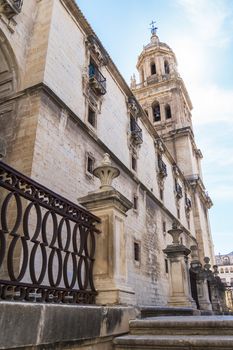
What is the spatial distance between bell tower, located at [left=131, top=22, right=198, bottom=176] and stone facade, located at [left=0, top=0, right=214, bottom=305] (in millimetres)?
8706

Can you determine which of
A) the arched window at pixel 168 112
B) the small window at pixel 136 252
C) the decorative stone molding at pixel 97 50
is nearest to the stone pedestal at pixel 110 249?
the small window at pixel 136 252

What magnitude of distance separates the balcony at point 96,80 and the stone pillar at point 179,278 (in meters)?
7.98

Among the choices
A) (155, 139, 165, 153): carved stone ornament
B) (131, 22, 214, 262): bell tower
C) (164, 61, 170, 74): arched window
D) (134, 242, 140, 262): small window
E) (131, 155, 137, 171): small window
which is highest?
(164, 61, 170, 74): arched window

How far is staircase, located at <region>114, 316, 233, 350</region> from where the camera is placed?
3.01 metres

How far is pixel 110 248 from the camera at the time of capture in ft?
13.4

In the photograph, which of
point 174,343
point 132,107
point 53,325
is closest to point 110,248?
point 174,343

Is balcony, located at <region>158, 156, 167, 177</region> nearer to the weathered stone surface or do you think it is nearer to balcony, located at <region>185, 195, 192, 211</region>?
balcony, located at <region>185, 195, 192, 211</region>

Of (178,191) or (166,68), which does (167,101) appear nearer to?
(166,68)

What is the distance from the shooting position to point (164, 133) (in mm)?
33656

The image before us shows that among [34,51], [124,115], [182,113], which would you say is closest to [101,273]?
[34,51]

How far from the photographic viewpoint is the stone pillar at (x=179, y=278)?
408 inches

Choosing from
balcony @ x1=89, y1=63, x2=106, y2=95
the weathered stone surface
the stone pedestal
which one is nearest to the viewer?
the weathered stone surface

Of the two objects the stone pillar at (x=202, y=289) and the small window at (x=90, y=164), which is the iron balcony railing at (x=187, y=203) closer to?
the stone pillar at (x=202, y=289)

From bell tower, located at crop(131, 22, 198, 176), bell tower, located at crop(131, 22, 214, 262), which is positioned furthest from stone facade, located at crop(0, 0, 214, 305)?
bell tower, located at crop(131, 22, 198, 176)
